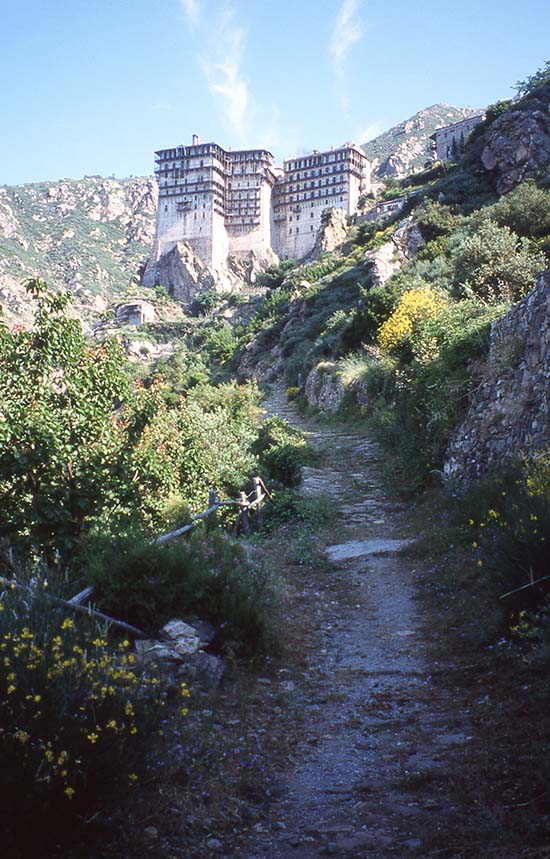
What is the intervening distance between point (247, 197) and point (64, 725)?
11830 cm

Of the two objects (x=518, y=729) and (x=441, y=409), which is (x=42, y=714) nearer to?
(x=518, y=729)

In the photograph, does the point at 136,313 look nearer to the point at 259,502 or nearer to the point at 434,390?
the point at 259,502

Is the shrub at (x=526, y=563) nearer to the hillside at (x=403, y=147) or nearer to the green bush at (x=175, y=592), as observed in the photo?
the green bush at (x=175, y=592)

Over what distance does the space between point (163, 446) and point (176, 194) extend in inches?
4427

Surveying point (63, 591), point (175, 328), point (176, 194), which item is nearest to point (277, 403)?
point (63, 591)

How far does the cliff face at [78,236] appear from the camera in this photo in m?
129

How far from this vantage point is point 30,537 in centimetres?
730

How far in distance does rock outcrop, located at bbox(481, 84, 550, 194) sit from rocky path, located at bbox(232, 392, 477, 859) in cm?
3382

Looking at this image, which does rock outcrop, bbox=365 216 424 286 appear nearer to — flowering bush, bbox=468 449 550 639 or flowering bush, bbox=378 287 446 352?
flowering bush, bbox=378 287 446 352

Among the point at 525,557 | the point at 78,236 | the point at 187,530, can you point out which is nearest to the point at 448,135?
the point at 78,236

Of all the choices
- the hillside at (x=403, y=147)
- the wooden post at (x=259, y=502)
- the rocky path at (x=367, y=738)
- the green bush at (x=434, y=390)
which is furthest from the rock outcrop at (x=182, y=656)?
the hillside at (x=403, y=147)

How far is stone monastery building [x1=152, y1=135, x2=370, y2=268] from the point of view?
109625 millimetres

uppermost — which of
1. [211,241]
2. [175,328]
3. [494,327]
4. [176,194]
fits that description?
[176,194]

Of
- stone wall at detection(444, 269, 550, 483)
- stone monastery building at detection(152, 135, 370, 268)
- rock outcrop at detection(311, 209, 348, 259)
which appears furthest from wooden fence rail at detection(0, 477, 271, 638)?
stone monastery building at detection(152, 135, 370, 268)
